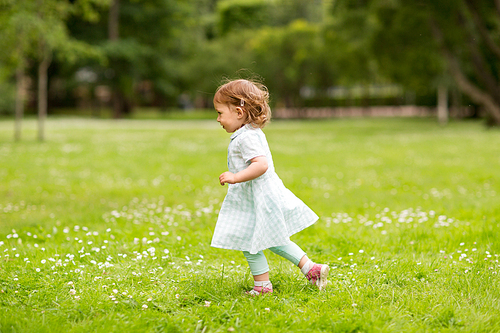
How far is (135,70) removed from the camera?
43.1 m

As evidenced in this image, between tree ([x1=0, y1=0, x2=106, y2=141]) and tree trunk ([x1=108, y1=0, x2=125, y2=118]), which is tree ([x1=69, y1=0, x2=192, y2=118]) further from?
tree ([x1=0, y1=0, x2=106, y2=141])

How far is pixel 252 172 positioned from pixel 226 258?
1.51 meters

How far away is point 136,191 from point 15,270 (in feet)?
14.2

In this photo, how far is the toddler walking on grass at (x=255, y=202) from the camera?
367cm

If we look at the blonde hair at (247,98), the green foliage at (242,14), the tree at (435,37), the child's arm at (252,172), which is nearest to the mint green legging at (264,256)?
the child's arm at (252,172)

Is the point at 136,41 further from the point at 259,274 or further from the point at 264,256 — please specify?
the point at 259,274

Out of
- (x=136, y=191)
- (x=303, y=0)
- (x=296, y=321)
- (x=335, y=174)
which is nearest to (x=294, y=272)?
(x=296, y=321)

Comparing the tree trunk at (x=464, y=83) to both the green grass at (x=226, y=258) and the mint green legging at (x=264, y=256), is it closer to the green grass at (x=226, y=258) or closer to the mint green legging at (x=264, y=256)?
the green grass at (x=226, y=258)

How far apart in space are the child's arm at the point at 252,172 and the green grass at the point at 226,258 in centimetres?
88

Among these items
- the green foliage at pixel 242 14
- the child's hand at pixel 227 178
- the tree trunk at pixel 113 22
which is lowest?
the child's hand at pixel 227 178

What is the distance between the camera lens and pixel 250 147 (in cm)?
368

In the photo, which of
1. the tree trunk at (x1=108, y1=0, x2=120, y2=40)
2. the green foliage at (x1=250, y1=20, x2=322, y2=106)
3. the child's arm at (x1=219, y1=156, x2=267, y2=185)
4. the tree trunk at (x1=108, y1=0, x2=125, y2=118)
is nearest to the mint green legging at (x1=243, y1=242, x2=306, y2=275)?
the child's arm at (x1=219, y1=156, x2=267, y2=185)

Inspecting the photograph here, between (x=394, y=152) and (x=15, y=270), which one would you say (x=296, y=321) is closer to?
(x=15, y=270)

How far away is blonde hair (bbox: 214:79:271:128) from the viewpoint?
375 cm
